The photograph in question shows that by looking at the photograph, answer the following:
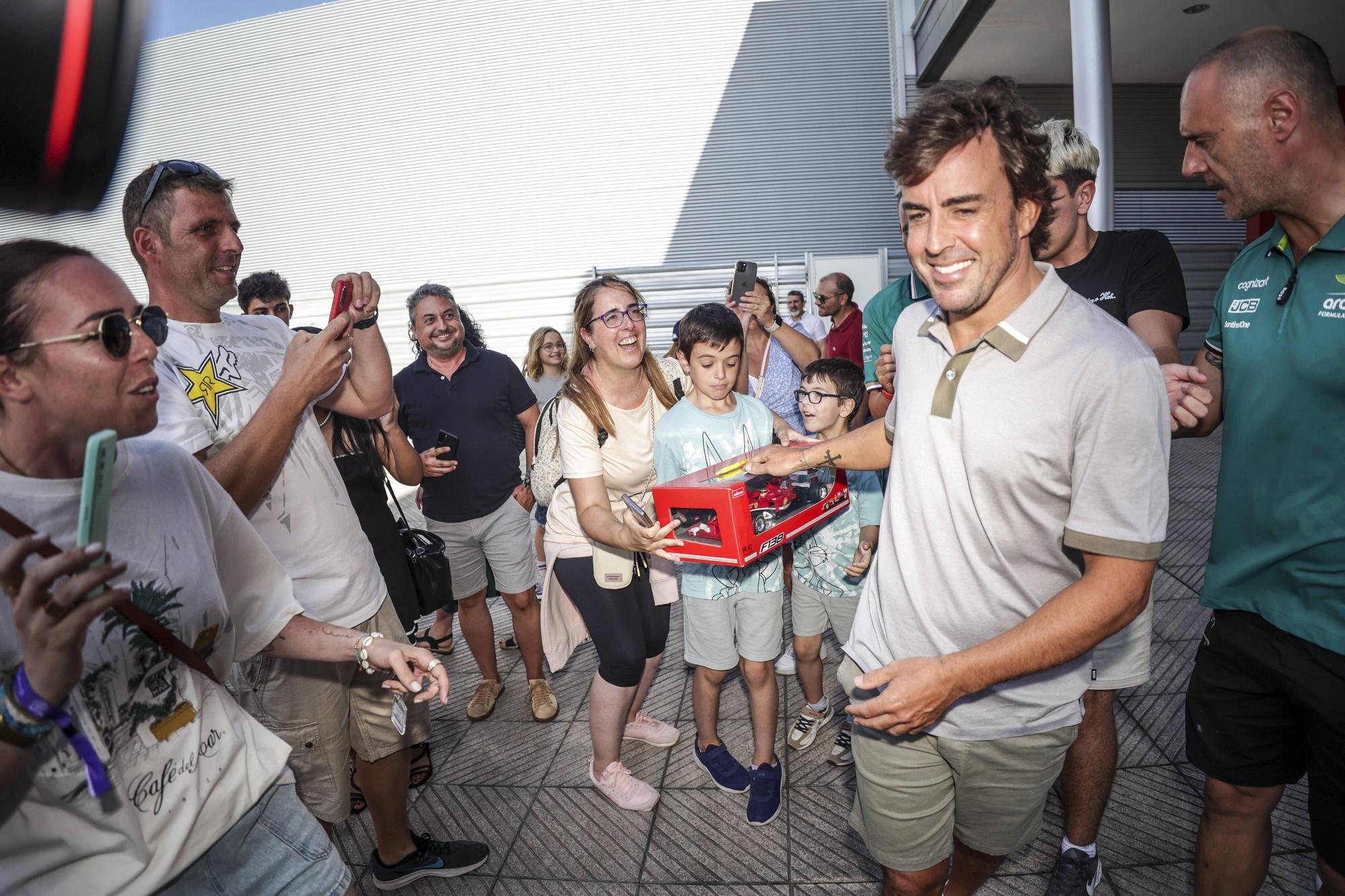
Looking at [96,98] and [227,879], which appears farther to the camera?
[96,98]

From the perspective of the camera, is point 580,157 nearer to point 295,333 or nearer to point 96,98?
point 96,98

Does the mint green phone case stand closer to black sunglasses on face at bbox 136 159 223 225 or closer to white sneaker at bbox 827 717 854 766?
black sunglasses on face at bbox 136 159 223 225

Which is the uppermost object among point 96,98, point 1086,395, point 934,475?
point 96,98

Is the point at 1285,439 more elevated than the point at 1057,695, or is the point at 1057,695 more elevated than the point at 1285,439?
the point at 1285,439

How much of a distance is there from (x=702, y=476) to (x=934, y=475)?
102cm

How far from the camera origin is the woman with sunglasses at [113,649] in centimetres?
105

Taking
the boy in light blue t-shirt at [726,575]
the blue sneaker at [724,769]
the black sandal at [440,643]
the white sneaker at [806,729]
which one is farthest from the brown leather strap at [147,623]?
the black sandal at [440,643]

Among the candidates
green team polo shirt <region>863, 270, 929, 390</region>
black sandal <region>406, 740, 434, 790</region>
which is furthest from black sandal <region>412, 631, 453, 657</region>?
green team polo shirt <region>863, 270, 929, 390</region>

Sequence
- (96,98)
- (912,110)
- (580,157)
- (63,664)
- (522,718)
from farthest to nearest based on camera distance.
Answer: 1. (580,157)
2. (522,718)
3. (96,98)
4. (912,110)
5. (63,664)

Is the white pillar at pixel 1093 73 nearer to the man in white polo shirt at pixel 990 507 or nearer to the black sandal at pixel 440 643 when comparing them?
the man in white polo shirt at pixel 990 507

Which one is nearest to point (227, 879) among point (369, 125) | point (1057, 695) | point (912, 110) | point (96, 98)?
point (1057, 695)

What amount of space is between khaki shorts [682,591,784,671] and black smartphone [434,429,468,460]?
1.73m

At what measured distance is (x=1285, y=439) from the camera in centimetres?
178

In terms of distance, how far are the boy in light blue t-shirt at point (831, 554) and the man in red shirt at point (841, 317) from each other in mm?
3497
